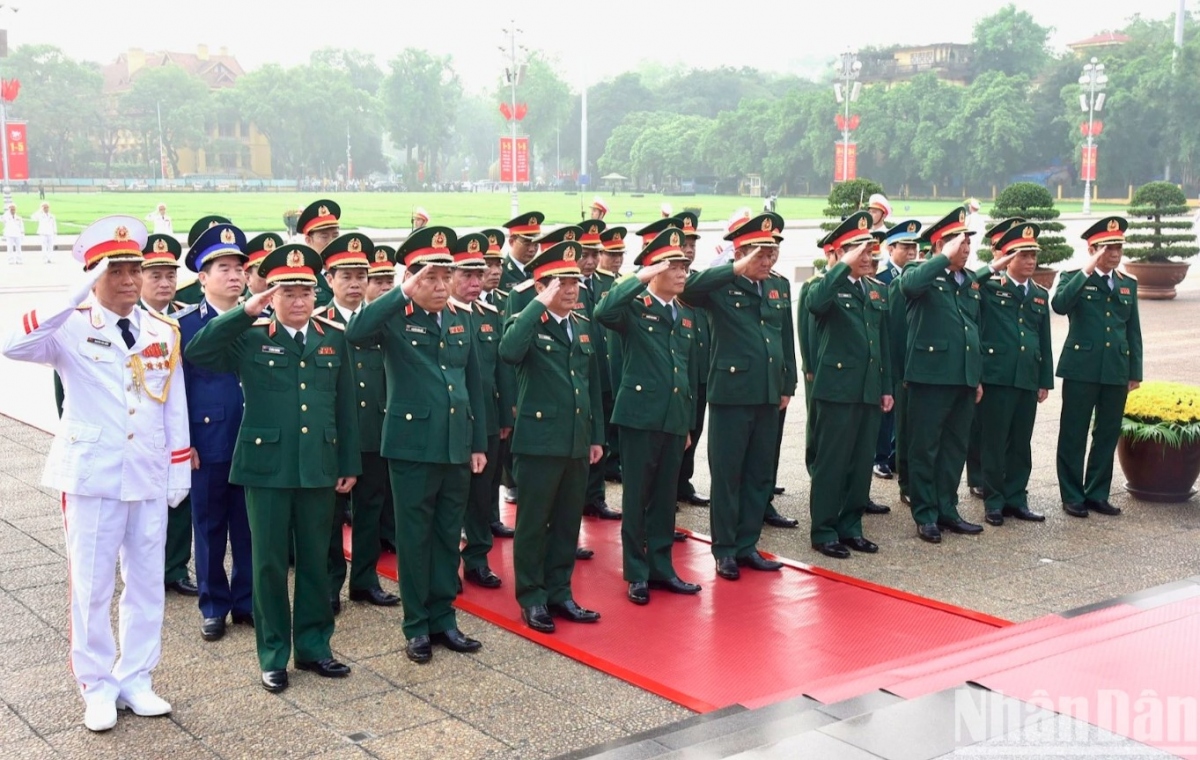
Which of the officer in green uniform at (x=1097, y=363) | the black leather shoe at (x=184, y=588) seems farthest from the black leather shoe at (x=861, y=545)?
the black leather shoe at (x=184, y=588)

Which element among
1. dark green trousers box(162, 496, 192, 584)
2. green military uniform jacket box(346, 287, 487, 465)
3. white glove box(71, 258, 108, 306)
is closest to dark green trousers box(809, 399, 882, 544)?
green military uniform jacket box(346, 287, 487, 465)

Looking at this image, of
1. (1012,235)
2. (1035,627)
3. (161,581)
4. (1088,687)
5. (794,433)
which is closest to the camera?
(1088,687)

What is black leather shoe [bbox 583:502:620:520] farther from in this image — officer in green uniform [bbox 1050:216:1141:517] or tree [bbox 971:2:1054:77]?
tree [bbox 971:2:1054:77]

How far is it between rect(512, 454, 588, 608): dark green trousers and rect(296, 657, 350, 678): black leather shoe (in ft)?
3.30

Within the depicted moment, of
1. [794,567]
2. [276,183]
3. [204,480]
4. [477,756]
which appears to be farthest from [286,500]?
[276,183]

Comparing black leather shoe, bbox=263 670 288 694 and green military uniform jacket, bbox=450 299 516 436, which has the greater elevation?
green military uniform jacket, bbox=450 299 516 436

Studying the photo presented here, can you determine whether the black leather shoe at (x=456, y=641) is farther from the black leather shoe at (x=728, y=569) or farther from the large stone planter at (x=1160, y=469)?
the large stone planter at (x=1160, y=469)

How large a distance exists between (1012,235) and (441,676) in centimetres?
481

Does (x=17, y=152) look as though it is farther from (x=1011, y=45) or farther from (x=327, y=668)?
(x=1011, y=45)

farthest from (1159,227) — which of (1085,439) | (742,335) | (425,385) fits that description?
(425,385)

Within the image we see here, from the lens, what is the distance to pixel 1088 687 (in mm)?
4293

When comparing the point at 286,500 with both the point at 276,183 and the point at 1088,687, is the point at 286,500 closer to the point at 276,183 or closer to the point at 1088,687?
the point at 1088,687

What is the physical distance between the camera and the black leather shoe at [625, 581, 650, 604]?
6.12 meters

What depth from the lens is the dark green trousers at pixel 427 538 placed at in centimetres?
532
